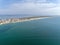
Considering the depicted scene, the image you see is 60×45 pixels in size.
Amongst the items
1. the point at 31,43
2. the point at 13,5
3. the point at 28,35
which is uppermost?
the point at 13,5

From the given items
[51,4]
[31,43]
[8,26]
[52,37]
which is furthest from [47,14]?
[8,26]

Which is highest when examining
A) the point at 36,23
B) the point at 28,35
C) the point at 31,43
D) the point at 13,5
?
the point at 13,5

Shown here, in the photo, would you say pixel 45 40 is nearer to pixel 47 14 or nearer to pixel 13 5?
pixel 47 14

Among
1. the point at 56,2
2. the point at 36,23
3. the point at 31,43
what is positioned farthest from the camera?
the point at 36,23

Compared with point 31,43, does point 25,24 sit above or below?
above

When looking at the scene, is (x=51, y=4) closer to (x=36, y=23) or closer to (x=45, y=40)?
(x=45, y=40)

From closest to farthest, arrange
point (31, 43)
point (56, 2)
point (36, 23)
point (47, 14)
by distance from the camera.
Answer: point (56, 2), point (47, 14), point (31, 43), point (36, 23)

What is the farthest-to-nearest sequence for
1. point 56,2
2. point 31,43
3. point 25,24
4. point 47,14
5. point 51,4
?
point 25,24 → point 31,43 → point 47,14 → point 51,4 → point 56,2

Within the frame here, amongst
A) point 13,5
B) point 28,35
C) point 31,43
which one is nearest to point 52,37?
point 31,43

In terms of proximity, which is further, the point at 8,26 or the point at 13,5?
the point at 8,26
